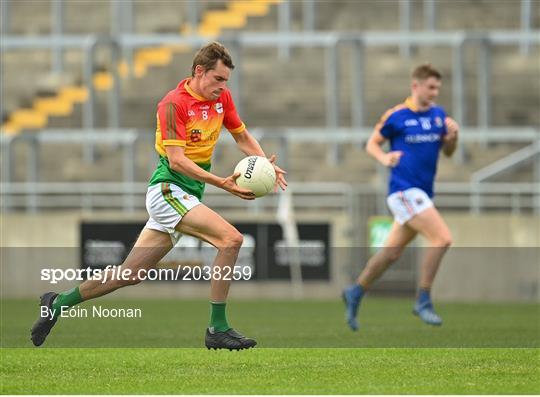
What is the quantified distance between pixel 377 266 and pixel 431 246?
0.52 m

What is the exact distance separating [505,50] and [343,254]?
6.90m

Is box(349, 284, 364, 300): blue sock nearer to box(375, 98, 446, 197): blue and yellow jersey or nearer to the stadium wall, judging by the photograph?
box(375, 98, 446, 197): blue and yellow jersey

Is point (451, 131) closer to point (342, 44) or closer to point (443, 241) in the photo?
point (443, 241)

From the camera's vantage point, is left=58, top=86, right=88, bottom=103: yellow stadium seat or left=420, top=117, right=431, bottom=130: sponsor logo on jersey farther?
left=58, top=86, right=88, bottom=103: yellow stadium seat

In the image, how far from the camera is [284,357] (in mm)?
10477

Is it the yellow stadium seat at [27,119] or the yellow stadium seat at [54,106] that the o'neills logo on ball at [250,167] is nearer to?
the yellow stadium seat at [54,106]

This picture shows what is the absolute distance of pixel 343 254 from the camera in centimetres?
2133

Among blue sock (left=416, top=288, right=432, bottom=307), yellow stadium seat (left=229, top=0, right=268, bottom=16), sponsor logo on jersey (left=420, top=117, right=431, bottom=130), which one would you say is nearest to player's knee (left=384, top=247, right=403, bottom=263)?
blue sock (left=416, top=288, right=432, bottom=307)

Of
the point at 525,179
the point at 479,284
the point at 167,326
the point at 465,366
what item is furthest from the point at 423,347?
the point at 525,179

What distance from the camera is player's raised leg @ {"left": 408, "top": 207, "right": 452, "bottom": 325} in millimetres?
13586

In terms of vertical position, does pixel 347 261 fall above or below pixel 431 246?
below

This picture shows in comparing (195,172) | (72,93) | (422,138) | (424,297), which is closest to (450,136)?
(422,138)

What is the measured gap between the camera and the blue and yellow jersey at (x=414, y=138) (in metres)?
13.8

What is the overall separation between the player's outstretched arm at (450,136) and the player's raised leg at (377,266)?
33.2 inches
